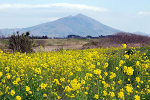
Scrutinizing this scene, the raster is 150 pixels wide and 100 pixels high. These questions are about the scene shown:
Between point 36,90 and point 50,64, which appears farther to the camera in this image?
point 50,64

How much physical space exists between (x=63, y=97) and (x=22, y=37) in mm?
11364

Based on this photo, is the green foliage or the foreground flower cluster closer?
the foreground flower cluster

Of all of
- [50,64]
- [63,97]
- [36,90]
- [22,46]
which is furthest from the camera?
[22,46]

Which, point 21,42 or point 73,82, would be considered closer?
point 73,82

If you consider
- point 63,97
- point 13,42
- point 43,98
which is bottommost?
point 63,97

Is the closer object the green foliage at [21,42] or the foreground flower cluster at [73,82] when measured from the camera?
the foreground flower cluster at [73,82]

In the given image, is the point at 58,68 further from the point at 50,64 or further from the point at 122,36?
the point at 122,36

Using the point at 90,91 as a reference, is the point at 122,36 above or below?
above

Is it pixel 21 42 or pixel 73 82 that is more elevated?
pixel 21 42

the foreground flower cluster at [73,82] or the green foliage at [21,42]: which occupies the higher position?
the green foliage at [21,42]

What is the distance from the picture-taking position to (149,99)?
465 centimetres

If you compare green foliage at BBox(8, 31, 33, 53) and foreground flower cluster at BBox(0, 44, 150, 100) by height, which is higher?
green foliage at BBox(8, 31, 33, 53)

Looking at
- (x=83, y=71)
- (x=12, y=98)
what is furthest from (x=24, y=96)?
(x=83, y=71)

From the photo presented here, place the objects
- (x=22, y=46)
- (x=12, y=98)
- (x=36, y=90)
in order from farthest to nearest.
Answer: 1. (x=22, y=46)
2. (x=36, y=90)
3. (x=12, y=98)
